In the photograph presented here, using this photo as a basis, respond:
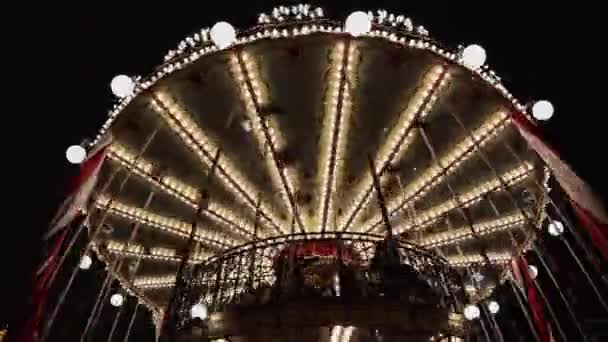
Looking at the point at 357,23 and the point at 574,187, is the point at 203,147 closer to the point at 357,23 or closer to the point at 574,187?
the point at 357,23

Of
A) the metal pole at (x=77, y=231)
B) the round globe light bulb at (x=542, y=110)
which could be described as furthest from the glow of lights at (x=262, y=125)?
the round globe light bulb at (x=542, y=110)

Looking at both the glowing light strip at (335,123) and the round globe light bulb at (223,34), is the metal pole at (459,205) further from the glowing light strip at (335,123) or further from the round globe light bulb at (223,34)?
the round globe light bulb at (223,34)

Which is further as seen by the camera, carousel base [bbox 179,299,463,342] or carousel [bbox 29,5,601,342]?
carousel [bbox 29,5,601,342]

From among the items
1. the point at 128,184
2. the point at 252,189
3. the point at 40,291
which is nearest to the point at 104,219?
the point at 128,184

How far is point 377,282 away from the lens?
312 inches

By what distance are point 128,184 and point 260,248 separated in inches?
120

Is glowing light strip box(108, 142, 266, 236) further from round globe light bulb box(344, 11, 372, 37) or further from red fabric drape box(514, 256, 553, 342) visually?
red fabric drape box(514, 256, 553, 342)

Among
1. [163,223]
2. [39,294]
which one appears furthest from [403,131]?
[39,294]

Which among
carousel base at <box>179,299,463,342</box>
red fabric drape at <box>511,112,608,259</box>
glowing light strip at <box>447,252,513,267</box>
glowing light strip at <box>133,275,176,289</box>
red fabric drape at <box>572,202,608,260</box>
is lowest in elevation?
carousel base at <box>179,299,463,342</box>

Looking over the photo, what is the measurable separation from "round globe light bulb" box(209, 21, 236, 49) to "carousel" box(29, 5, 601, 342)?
20mm

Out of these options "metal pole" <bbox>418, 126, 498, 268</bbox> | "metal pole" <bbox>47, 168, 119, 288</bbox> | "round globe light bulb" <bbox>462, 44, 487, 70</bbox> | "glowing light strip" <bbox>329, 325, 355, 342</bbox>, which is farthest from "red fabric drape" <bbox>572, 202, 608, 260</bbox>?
"metal pole" <bbox>47, 168, 119, 288</bbox>

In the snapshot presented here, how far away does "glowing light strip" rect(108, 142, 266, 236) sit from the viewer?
30.9 feet

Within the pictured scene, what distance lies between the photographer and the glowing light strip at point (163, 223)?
10789 millimetres

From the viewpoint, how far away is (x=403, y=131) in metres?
9.30
